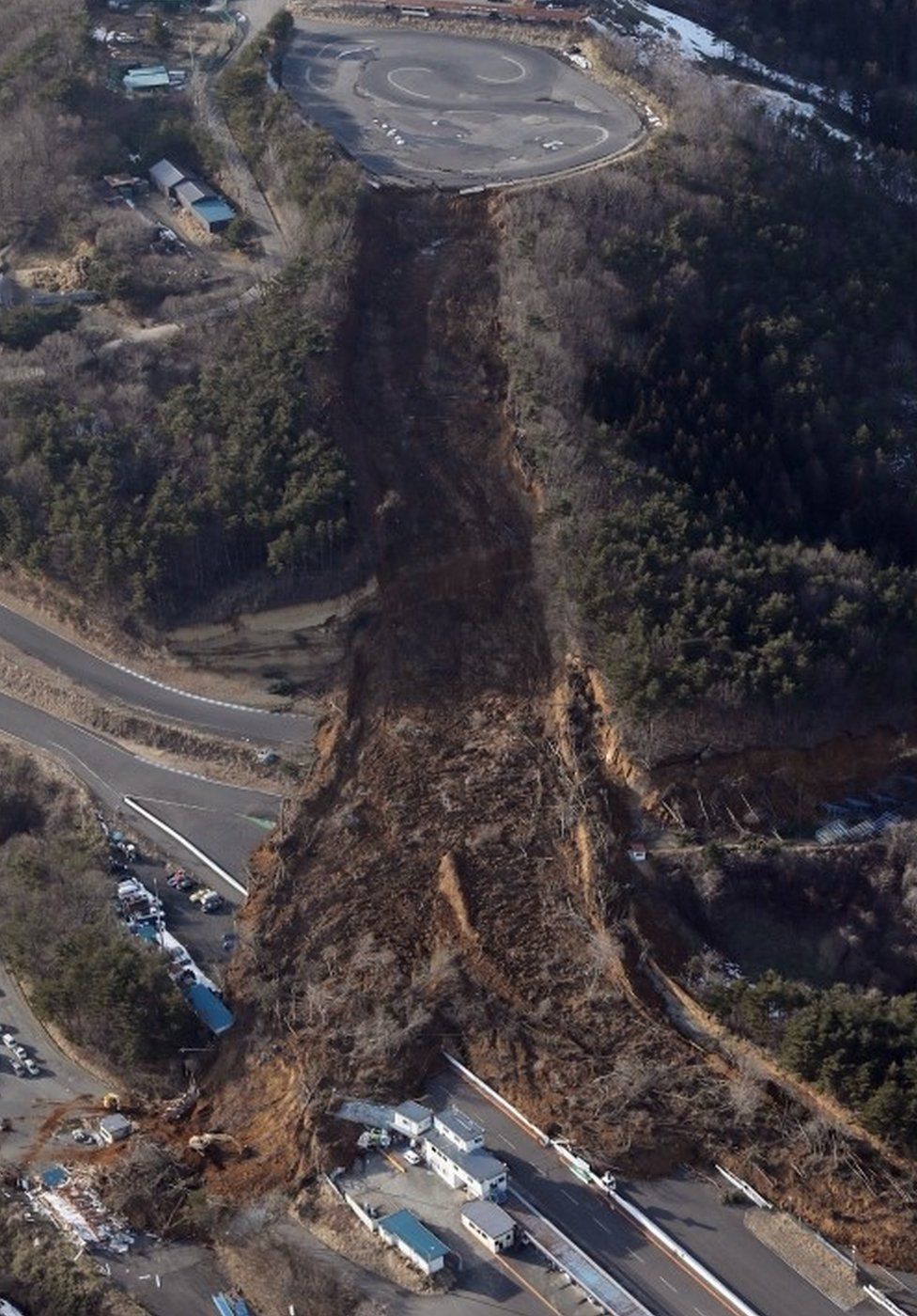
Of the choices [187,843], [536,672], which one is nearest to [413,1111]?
[187,843]

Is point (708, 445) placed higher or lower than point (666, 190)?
lower

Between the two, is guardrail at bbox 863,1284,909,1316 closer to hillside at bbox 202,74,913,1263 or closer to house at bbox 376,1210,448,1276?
hillside at bbox 202,74,913,1263

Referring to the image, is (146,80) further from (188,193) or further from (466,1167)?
(466,1167)

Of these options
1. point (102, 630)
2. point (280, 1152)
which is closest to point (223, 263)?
point (102, 630)

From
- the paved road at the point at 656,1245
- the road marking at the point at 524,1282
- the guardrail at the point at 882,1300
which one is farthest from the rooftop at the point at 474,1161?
the guardrail at the point at 882,1300

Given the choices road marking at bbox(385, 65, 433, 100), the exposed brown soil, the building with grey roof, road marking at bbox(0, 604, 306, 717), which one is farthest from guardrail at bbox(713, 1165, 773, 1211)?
road marking at bbox(385, 65, 433, 100)

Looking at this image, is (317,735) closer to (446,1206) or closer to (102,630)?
(102,630)
